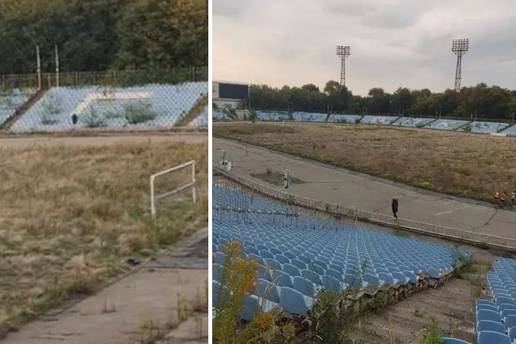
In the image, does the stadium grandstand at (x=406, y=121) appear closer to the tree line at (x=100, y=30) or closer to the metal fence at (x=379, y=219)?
the metal fence at (x=379, y=219)

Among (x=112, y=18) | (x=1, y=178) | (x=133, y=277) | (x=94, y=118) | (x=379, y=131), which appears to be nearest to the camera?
(x=379, y=131)

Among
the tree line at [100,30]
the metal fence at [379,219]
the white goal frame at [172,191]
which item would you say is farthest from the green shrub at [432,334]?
the white goal frame at [172,191]

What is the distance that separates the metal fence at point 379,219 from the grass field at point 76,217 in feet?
4.73

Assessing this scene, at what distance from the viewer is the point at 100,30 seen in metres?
4.15

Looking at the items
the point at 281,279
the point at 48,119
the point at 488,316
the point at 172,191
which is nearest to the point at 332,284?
the point at 281,279

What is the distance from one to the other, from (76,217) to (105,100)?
2048 mm

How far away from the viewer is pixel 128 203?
5.58 m

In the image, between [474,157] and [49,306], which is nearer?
[49,306]

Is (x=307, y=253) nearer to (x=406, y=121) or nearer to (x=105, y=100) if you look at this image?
(x=406, y=121)

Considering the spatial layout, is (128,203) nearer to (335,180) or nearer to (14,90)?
(14,90)

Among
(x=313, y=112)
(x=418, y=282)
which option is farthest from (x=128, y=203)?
(x=418, y=282)

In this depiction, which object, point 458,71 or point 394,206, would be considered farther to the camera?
point 394,206

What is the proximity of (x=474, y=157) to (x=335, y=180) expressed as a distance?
1.04 meters

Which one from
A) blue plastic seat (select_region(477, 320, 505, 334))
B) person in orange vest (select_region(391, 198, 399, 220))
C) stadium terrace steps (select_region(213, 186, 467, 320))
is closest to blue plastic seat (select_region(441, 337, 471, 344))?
blue plastic seat (select_region(477, 320, 505, 334))
